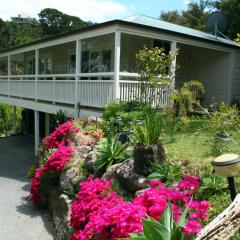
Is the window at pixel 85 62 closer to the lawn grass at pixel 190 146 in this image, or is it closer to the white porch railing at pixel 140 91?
the white porch railing at pixel 140 91

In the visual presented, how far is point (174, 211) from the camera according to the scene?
3941 mm

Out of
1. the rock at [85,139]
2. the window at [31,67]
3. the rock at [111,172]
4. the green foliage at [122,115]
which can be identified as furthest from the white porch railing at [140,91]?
the window at [31,67]

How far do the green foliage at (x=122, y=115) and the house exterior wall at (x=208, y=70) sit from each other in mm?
5525

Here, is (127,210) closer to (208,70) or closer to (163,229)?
(163,229)

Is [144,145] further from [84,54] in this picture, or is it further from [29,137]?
[29,137]

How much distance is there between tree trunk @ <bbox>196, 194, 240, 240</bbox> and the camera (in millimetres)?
3096

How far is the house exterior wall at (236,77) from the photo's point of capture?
15117 millimetres

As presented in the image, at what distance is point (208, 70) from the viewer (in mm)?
15703

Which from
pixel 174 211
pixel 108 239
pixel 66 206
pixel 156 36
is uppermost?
pixel 156 36

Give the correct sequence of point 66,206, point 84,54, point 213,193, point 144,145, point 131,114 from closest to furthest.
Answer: point 213,193
point 144,145
point 66,206
point 131,114
point 84,54

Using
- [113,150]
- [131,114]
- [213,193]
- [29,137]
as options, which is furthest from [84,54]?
[213,193]

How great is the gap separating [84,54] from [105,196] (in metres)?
13.0

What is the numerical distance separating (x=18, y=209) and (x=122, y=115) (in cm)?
333

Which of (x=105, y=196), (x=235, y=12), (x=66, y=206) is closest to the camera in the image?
(x=105, y=196)
